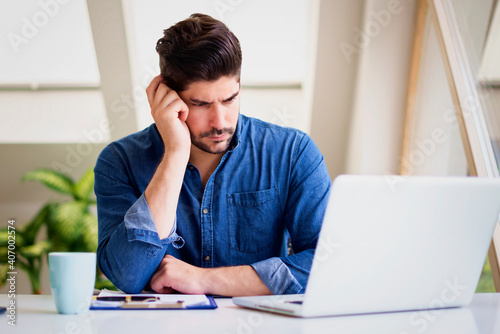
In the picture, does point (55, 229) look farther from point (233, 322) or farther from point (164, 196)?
point (233, 322)

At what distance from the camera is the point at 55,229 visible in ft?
16.1

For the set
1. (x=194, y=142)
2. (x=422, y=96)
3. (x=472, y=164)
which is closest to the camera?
(x=194, y=142)

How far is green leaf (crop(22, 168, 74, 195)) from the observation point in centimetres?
498

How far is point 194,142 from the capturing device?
1.75 m

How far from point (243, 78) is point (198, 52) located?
131 inches

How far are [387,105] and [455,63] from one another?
154 cm

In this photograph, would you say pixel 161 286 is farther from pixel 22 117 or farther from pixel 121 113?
pixel 22 117

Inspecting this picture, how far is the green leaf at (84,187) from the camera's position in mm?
5082

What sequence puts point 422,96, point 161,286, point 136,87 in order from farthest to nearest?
point 136,87 < point 422,96 < point 161,286

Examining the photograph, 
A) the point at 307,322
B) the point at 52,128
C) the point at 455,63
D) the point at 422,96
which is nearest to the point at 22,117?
the point at 52,128
